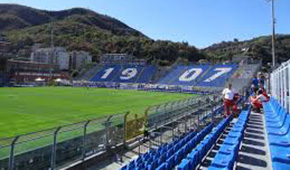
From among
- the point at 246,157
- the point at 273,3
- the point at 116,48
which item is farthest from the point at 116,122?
the point at 116,48

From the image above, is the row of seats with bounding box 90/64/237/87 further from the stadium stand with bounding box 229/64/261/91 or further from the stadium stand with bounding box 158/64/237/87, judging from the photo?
the stadium stand with bounding box 229/64/261/91

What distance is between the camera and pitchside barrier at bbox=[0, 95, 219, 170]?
618 centimetres

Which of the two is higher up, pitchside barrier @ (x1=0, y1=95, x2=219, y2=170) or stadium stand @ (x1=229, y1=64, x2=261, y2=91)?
stadium stand @ (x1=229, y1=64, x2=261, y2=91)

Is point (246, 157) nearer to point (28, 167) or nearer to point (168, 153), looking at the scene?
point (168, 153)

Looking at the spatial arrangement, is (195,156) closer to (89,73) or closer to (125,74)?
(125,74)

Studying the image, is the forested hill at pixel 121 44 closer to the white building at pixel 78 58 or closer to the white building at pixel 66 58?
the white building at pixel 66 58

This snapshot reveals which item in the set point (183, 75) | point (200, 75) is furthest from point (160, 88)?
point (200, 75)

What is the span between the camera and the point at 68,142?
24.6 feet

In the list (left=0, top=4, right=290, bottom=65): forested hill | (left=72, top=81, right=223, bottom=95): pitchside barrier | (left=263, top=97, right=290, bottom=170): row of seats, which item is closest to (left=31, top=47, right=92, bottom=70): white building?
(left=0, top=4, right=290, bottom=65): forested hill

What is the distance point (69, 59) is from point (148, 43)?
3868 centimetres

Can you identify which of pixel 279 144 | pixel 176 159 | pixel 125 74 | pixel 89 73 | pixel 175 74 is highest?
pixel 89 73

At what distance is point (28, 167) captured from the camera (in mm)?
6348

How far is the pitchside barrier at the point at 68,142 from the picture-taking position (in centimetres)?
618

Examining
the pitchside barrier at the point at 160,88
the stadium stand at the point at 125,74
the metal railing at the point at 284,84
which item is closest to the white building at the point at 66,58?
the stadium stand at the point at 125,74
